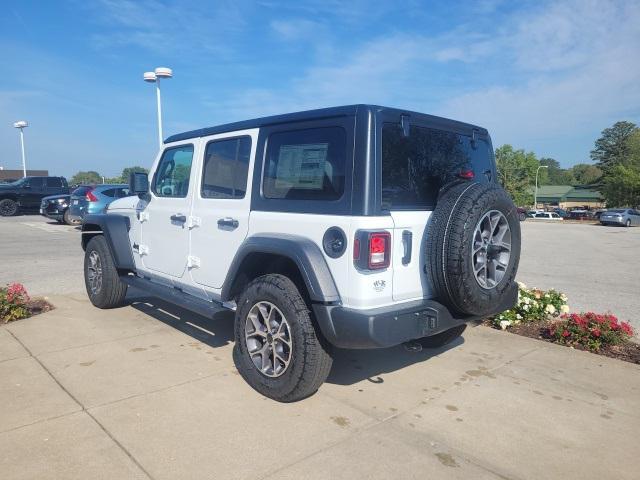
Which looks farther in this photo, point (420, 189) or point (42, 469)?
point (420, 189)

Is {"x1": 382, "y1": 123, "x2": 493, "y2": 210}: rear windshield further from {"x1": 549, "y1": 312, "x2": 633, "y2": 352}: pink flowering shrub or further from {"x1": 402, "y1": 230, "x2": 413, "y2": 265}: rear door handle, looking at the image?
{"x1": 549, "y1": 312, "x2": 633, "y2": 352}: pink flowering shrub

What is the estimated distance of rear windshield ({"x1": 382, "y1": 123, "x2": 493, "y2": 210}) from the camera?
3.13m

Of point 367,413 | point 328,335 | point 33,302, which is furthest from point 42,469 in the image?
point 33,302

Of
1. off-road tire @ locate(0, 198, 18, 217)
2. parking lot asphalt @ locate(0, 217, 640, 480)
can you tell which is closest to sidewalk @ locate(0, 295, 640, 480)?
parking lot asphalt @ locate(0, 217, 640, 480)

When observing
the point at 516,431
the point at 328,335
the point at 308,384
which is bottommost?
the point at 516,431

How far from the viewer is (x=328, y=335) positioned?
3.02m

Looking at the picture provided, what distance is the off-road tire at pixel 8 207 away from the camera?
22344 mm

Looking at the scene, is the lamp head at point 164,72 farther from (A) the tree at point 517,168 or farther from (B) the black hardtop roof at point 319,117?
(A) the tree at point 517,168

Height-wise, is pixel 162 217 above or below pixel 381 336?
above

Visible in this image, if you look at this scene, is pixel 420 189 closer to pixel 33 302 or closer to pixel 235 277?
pixel 235 277

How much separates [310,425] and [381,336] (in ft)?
2.52

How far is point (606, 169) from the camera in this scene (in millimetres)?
87750

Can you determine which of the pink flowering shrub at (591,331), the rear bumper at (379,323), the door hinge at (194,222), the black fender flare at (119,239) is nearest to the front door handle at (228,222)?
the door hinge at (194,222)

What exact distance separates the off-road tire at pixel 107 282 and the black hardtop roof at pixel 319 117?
1975mm
